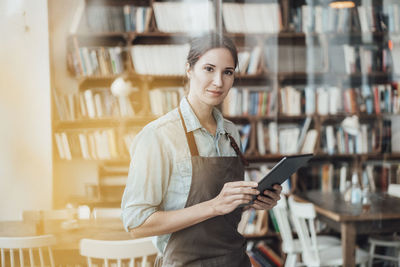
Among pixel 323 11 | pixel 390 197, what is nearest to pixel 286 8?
pixel 323 11

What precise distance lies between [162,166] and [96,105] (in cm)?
209

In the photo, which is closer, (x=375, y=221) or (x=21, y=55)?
(x=21, y=55)

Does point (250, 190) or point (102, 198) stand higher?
point (250, 190)

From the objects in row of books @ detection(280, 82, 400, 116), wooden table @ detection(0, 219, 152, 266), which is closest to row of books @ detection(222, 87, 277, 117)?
row of books @ detection(280, 82, 400, 116)

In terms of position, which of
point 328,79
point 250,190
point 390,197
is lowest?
point 390,197

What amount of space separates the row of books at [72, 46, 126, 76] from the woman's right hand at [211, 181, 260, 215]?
2.27 meters

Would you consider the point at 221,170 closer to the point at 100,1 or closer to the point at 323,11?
the point at 100,1

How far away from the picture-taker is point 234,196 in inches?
50.3

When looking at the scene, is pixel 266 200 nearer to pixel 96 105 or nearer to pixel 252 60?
pixel 96 105

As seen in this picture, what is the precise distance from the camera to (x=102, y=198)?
329 cm

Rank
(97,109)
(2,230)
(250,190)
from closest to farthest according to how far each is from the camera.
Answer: (250,190) < (2,230) < (97,109)

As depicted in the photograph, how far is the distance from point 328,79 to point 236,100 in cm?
86

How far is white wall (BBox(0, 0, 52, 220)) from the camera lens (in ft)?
7.46

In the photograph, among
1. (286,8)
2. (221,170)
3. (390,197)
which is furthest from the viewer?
(286,8)
